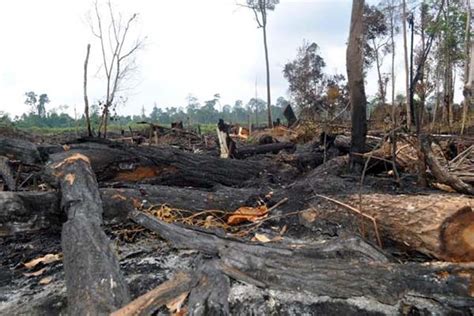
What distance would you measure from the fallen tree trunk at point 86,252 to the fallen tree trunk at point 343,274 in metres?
0.62

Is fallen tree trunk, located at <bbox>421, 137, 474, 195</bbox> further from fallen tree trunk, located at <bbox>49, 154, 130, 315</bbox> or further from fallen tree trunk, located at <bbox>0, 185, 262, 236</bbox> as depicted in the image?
fallen tree trunk, located at <bbox>49, 154, 130, 315</bbox>

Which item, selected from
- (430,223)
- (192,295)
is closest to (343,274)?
(430,223)

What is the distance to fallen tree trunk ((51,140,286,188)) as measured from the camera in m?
4.62

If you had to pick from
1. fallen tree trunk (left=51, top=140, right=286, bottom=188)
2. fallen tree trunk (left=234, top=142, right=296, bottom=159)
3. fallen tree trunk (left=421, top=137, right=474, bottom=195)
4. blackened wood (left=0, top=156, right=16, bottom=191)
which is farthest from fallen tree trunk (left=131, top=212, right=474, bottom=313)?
fallen tree trunk (left=234, top=142, right=296, bottom=159)

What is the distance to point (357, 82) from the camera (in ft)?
16.6

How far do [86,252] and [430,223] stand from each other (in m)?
2.15

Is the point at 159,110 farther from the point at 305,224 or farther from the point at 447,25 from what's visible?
the point at 305,224

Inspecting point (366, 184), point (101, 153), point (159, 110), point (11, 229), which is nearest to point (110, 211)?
point (11, 229)

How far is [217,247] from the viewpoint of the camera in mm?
2652

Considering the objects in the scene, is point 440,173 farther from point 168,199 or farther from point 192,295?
point 192,295

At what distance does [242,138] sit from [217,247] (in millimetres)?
11170

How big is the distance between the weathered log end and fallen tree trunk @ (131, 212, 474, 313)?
14.4 inches

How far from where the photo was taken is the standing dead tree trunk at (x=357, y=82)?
5035mm

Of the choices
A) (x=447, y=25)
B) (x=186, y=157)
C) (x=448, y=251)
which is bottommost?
(x=448, y=251)
